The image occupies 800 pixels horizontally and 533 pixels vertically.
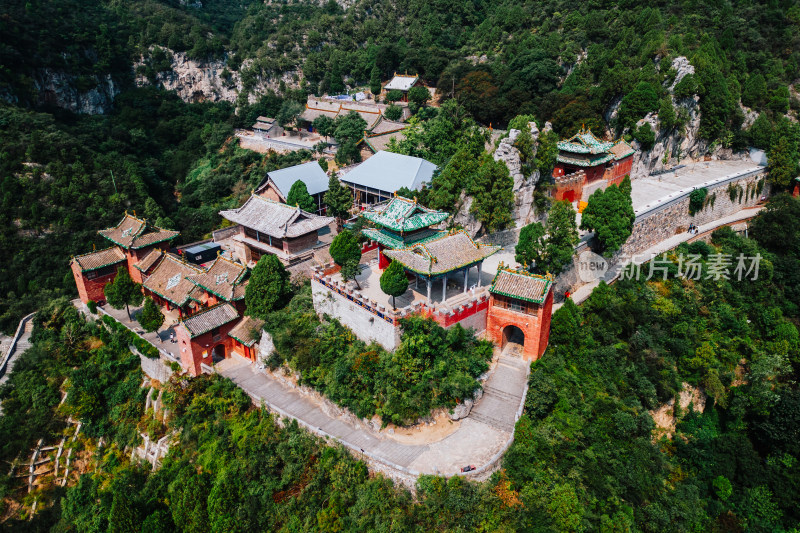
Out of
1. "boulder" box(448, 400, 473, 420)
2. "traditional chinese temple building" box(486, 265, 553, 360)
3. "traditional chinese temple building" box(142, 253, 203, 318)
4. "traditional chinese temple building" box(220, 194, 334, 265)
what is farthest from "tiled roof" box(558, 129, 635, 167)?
"traditional chinese temple building" box(142, 253, 203, 318)

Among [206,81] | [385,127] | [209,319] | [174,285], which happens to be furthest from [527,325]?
[206,81]

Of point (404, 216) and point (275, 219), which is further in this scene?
point (275, 219)

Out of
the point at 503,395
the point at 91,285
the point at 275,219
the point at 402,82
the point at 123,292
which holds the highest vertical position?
the point at 402,82

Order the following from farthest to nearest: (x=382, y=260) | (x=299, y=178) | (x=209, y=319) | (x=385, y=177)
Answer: (x=299, y=178) → (x=385, y=177) → (x=382, y=260) → (x=209, y=319)

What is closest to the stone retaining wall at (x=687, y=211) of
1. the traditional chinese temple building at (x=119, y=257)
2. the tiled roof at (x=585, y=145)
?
the tiled roof at (x=585, y=145)

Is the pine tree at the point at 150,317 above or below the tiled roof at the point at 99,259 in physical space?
below

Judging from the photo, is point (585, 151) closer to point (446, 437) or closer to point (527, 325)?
point (527, 325)

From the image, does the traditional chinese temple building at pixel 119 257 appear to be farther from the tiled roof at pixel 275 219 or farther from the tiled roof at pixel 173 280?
the tiled roof at pixel 275 219

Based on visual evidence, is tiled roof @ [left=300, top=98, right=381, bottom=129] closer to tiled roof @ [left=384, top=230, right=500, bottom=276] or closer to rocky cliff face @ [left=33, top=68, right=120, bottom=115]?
rocky cliff face @ [left=33, top=68, right=120, bottom=115]

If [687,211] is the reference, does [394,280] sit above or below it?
above
